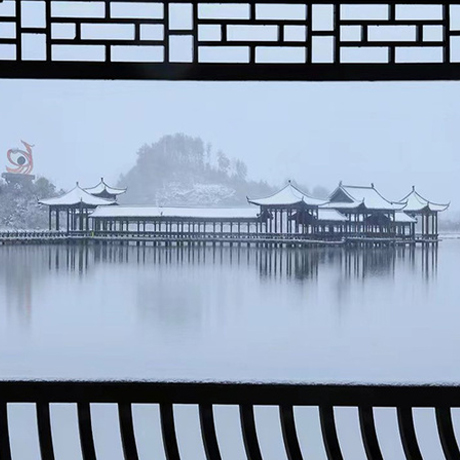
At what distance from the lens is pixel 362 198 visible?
1398cm

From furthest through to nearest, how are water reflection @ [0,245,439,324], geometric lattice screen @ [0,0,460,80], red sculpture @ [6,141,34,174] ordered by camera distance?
red sculpture @ [6,141,34,174] < water reflection @ [0,245,439,324] < geometric lattice screen @ [0,0,460,80]

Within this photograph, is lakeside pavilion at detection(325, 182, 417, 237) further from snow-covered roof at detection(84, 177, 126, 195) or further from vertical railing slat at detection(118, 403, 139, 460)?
vertical railing slat at detection(118, 403, 139, 460)

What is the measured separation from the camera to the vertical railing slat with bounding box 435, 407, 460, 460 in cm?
114

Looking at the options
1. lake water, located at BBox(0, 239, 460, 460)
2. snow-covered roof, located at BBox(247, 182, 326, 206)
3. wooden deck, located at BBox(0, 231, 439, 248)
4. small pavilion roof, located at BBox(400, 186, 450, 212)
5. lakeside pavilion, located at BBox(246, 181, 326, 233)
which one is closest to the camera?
wooden deck, located at BBox(0, 231, 439, 248)

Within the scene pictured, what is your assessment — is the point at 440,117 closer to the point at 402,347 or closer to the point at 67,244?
the point at 402,347

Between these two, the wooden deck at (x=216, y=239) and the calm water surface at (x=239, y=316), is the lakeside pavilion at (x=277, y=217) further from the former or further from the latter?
the calm water surface at (x=239, y=316)

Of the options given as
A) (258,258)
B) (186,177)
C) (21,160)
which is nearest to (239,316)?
(258,258)

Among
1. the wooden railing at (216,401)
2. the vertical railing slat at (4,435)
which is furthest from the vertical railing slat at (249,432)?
the vertical railing slat at (4,435)

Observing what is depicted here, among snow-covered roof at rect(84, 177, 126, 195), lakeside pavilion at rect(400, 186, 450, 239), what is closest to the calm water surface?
lakeside pavilion at rect(400, 186, 450, 239)

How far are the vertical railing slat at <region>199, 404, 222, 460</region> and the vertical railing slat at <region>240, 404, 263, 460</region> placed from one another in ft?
0.15

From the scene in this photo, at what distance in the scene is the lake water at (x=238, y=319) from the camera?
15.0 meters

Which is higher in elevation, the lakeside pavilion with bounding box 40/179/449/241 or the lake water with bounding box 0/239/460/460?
the lakeside pavilion with bounding box 40/179/449/241

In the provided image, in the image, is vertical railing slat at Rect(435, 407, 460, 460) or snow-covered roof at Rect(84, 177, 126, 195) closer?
vertical railing slat at Rect(435, 407, 460, 460)

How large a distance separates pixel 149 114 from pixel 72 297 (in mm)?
4264
